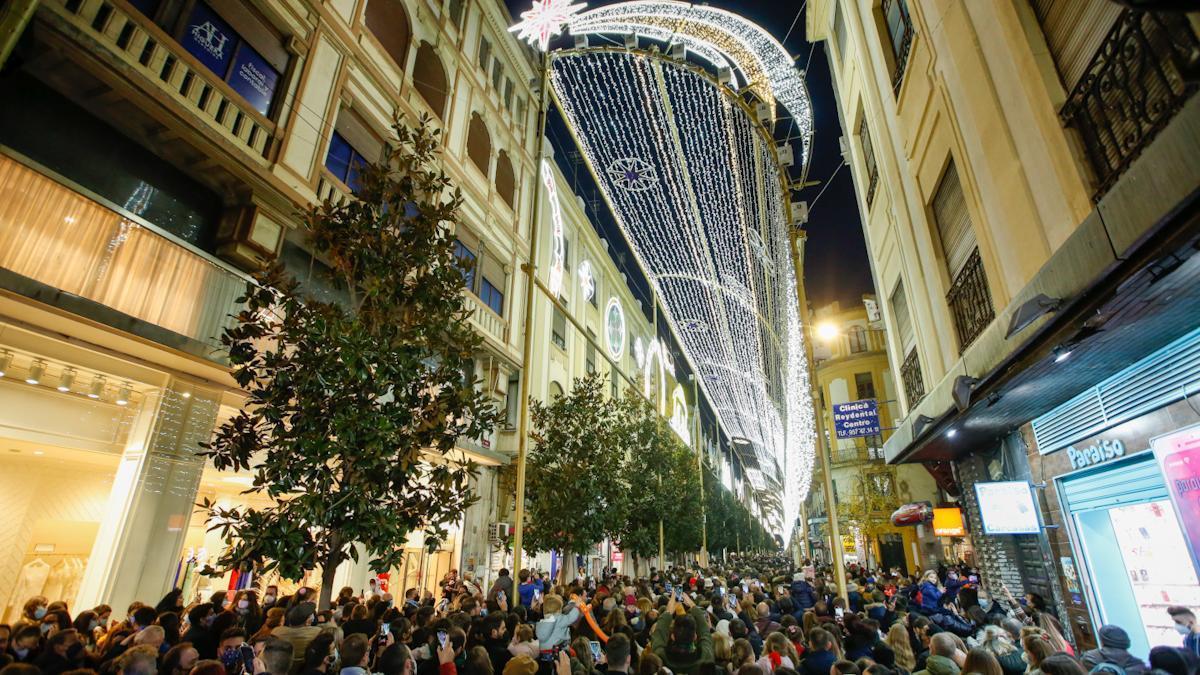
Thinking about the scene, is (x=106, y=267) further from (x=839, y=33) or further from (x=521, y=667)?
(x=839, y=33)

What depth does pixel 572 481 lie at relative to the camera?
612 inches

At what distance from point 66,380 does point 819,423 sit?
13.0 m

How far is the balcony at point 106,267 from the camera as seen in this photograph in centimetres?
685

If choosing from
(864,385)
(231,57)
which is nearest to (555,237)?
(231,57)

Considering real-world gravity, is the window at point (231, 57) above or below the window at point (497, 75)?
below

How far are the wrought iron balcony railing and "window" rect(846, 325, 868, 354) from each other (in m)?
28.3

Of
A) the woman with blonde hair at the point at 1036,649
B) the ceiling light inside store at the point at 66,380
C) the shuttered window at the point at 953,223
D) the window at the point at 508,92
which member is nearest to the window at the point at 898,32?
the shuttered window at the point at 953,223

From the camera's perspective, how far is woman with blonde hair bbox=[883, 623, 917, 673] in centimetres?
581

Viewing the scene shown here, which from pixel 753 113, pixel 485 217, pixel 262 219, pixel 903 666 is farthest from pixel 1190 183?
pixel 485 217

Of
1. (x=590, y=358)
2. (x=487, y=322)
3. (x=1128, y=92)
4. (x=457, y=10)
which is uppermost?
(x=457, y=10)

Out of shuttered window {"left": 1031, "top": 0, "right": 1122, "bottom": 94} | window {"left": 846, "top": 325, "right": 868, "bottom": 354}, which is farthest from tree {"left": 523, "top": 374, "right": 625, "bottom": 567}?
window {"left": 846, "top": 325, "right": 868, "bottom": 354}

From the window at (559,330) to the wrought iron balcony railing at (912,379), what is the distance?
14628mm

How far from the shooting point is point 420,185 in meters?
7.73

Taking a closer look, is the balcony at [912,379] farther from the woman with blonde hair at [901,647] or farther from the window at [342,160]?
the window at [342,160]
